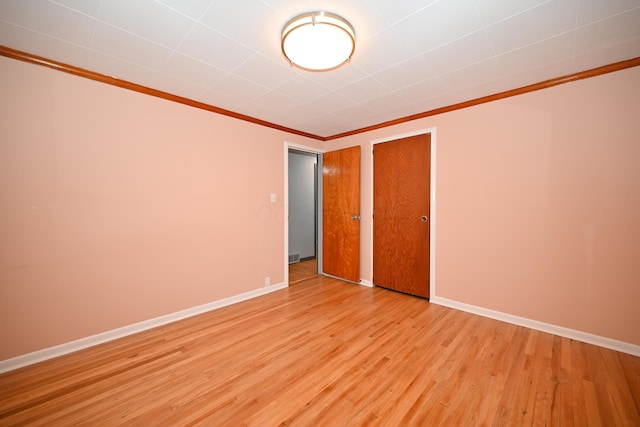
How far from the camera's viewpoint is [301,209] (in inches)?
211

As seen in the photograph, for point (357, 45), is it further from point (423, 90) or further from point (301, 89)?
point (423, 90)

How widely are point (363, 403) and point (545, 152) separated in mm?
2743

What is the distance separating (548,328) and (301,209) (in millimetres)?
4202

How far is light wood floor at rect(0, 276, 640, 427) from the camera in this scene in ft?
4.64

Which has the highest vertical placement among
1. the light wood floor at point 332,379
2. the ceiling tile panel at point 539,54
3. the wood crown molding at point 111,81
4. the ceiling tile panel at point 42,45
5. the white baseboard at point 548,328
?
the ceiling tile panel at point 539,54

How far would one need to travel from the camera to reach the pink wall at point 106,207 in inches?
73.0

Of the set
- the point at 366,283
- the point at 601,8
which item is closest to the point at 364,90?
the point at 601,8

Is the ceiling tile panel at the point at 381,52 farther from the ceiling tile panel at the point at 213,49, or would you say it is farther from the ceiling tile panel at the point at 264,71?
the ceiling tile panel at the point at 213,49

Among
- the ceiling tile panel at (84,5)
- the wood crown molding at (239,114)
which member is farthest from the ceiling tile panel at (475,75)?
the ceiling tile panel at (84,5)

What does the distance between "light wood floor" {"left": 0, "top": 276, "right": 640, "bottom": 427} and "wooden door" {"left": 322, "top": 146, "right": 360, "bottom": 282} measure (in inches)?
56.4

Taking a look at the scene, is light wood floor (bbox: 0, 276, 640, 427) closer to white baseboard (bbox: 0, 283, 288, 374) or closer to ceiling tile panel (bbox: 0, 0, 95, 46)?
white baseboard (bbox: 0, 283, 288, 374)

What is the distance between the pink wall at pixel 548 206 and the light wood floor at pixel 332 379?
0.35m

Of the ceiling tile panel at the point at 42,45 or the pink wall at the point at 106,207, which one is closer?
the ceiling tile panel at the point at 42,45

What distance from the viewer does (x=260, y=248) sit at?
3381 millimetres
